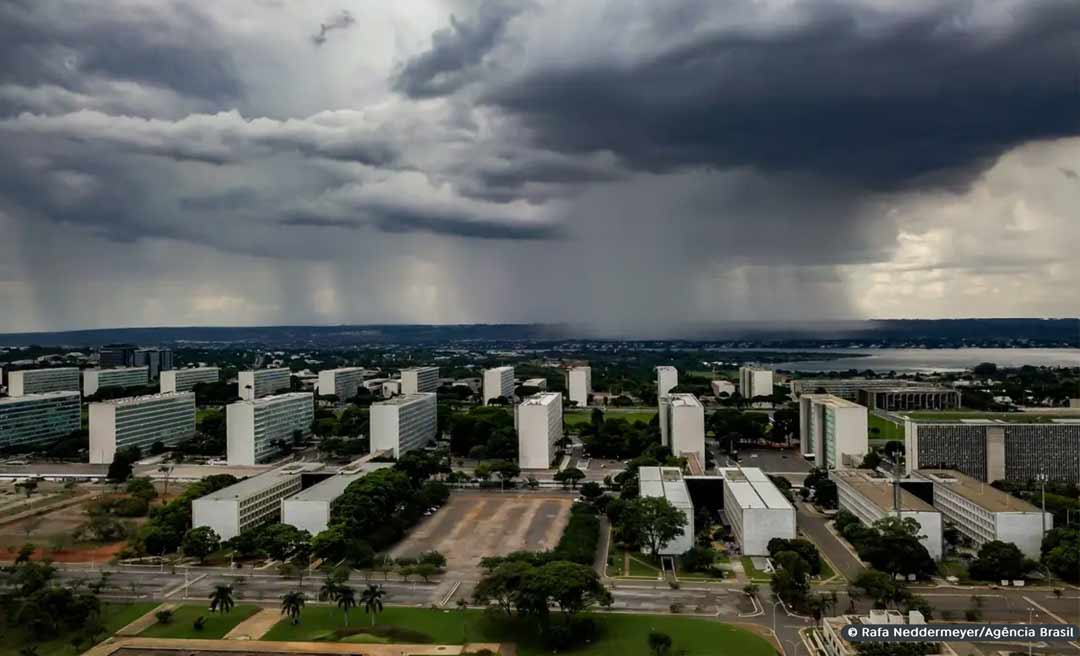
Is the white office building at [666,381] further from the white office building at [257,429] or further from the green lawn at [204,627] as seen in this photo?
the green lawn at [204,627]

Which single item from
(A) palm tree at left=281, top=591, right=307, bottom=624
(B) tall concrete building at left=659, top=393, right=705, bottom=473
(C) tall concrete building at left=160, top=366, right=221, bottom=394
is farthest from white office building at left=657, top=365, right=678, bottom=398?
(A) palm tree at left=281, top=591, right=307, bottom=624

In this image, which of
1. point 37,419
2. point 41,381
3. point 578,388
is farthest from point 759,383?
point 41,381

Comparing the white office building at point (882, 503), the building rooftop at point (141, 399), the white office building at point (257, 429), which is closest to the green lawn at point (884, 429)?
the white office building at point (882, 503)

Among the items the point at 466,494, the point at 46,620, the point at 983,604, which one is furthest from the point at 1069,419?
the point at 46,620

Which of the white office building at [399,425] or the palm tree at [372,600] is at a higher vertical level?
the white office building at [399,425]

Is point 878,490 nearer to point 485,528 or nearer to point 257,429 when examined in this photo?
point 485,528
